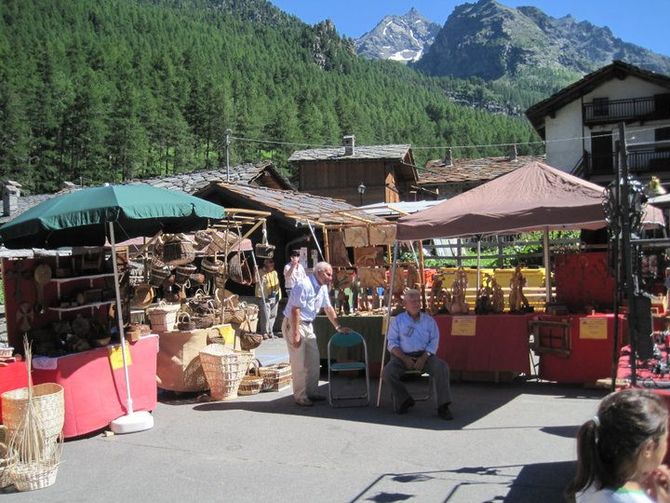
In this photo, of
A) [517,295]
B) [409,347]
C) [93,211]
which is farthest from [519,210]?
[93,211]

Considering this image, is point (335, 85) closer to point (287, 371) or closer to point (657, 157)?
point (657, 157)

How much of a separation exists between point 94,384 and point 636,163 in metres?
29.8

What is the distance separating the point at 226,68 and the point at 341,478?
Result: 102 m

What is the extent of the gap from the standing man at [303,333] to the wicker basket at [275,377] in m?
0.86

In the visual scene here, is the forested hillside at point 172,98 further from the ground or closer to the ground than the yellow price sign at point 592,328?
further from the ground

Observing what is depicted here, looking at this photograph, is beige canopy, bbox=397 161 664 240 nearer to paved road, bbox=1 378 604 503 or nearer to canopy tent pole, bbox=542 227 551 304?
canopy tent pole, bbox=542 227 551 304

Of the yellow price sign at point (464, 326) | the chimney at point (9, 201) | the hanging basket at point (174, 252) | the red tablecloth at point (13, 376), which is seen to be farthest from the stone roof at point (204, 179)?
the red tablecloth at point (13, 376)

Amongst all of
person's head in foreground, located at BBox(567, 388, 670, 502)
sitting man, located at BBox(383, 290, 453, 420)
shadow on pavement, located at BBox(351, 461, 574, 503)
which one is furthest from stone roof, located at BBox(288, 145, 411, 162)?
person's head in foreground, located at BBox(567, 388, 670, 502)

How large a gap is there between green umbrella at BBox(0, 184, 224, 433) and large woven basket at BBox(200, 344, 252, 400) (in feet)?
3.88

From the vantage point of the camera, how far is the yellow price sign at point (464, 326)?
809 cm

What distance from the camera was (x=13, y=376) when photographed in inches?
237

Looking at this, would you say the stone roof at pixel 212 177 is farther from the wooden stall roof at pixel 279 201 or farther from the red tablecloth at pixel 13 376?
the red tablecloth at pixel 13 376

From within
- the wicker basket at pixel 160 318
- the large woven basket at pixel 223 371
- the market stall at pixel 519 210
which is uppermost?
the market stall at pixel 519 210

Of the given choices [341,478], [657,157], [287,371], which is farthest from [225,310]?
[657,157]
